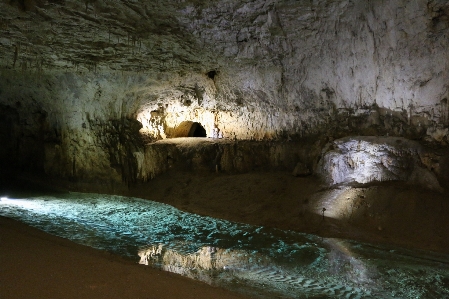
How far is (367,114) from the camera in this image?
11.1 meters

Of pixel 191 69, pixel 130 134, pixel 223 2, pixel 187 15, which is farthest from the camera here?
pixel 130 134

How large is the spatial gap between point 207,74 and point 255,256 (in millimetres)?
9404

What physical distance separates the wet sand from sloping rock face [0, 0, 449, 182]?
6.07m

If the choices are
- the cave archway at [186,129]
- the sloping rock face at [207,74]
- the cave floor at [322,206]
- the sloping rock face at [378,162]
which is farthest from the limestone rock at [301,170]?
the cave archway at [186,129]

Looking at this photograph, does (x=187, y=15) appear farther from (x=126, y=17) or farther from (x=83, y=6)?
(x=83, y=6)

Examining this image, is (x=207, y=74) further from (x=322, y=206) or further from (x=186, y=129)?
(x=322, y=206)

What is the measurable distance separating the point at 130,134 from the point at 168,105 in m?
2.43

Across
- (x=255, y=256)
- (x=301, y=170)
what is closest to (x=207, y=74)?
(x=301, y=170)

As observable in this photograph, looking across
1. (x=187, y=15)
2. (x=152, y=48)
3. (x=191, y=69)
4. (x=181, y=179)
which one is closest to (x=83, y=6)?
(x=187, y=15)

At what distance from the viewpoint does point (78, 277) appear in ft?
16.3

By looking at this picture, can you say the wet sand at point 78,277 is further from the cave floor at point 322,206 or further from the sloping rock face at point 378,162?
the sloping rock face at point 378,162

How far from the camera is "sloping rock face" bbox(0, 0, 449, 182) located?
922 cm

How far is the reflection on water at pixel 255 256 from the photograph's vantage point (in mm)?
5648

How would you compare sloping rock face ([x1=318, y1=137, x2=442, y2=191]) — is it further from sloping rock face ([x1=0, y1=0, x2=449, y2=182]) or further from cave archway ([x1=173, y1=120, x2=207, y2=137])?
cave archway ([x1=173, y1=120, x2=207, y2=137])
